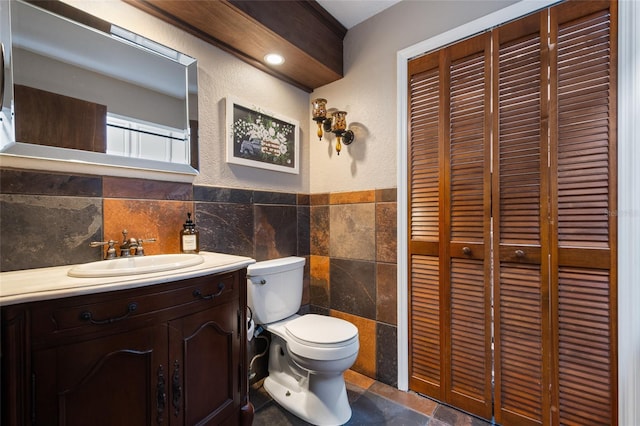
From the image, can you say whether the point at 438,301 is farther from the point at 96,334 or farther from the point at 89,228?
the point at 89,228

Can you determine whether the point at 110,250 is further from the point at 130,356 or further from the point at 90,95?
the point at 90,95

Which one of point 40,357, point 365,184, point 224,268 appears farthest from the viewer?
point 365,184

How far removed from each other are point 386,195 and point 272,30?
1161 millimetres

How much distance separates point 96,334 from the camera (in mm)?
814

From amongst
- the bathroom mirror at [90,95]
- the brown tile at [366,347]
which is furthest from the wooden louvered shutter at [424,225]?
the bathroom mirror at [90,95]

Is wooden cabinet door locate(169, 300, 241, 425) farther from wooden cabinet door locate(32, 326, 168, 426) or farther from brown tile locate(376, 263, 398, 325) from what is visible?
brown tile locate(376, 263, 398, 325)

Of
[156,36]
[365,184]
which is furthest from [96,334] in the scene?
[365,184]

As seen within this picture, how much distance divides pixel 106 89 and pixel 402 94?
1.56m

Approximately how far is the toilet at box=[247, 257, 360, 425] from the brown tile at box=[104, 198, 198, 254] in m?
0.46

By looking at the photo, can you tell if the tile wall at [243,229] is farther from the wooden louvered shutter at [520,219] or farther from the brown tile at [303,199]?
the wooden louvered shutter at [520,219]

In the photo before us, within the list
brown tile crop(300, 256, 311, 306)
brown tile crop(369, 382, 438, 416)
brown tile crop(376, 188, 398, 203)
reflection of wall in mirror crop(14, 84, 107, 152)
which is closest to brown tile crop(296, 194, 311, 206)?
brown tile crop(300, 256, 311, 306)

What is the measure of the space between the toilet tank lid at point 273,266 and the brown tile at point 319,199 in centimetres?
50

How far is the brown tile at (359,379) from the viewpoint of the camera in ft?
5.93

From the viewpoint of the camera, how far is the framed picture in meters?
1.70
